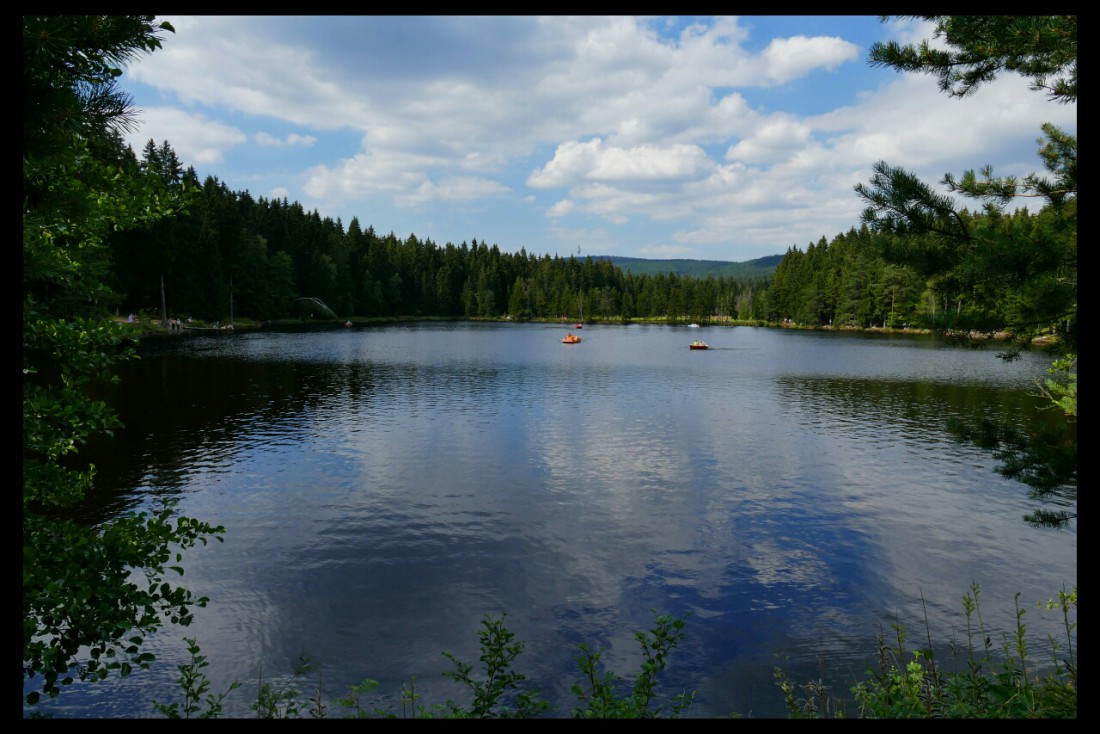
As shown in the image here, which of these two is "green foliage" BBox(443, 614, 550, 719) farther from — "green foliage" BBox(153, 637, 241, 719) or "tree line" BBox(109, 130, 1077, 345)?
"tree line" BBox(109, 130, 1077, 345)

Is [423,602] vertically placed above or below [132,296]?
below

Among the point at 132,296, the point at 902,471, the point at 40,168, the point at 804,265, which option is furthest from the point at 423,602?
the point at 804,265

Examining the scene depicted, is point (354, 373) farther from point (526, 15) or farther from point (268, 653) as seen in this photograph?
point (526, 15)

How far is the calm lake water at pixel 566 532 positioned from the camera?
48.2ft

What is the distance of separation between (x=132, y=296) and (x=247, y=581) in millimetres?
93999

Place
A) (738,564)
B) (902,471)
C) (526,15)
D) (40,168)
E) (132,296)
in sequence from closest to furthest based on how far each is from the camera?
(526,15), (40,168), (738,564), (902,471), (132,296)

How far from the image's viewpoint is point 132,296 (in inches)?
3681

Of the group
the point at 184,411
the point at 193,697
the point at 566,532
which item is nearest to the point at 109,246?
the point at 193,697

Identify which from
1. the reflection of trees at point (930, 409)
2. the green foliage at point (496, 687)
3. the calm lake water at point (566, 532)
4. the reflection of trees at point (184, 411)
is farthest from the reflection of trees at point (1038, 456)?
the reflection of trees at point (184, 411)

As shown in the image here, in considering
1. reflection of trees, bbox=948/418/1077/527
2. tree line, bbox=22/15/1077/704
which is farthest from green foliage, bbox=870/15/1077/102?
reflection of trees, bbox=948/418/1077/527

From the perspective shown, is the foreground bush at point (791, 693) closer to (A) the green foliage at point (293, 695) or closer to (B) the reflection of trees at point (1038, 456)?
(A) the green foliage at point (293, 695)

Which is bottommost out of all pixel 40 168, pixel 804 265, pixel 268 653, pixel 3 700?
pixel 268 653

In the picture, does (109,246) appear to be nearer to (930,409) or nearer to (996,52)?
(996,52)

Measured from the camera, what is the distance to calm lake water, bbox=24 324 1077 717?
579 inches
